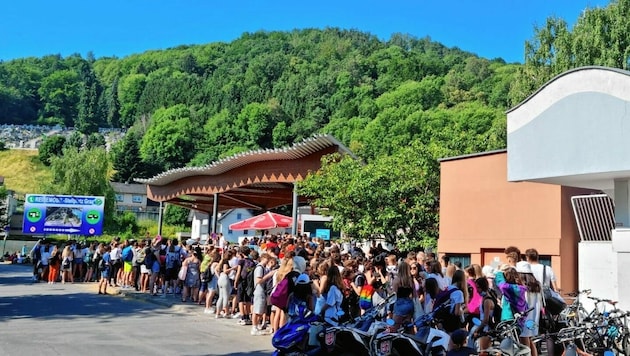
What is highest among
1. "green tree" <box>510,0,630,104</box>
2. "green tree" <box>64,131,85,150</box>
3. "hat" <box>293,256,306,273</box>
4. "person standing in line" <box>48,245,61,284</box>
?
"green tree" <box>64,131,85,150</box>

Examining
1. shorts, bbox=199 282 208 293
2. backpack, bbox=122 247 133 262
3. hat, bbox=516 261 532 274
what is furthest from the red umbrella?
hat, bbox=516 261 532 274

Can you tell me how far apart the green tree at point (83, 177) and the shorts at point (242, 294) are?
63369 mm

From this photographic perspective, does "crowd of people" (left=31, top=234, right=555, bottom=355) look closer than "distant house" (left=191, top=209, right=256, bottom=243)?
Yes

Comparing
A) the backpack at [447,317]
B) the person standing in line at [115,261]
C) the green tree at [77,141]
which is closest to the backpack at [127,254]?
the person standing in line at [115,261]

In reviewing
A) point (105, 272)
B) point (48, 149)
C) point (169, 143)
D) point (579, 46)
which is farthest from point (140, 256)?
point (48, 149)

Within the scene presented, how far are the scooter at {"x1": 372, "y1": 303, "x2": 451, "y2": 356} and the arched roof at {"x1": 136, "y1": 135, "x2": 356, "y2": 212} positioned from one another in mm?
17463

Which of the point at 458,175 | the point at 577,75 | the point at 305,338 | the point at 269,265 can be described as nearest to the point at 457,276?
the point at 305,338

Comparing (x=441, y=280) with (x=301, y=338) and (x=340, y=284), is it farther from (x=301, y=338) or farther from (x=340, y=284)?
(x=301, y=338)

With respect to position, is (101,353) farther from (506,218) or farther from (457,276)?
(506,218)

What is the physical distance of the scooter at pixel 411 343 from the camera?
7.54 metres

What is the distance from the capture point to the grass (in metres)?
122

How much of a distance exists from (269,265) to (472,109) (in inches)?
2550

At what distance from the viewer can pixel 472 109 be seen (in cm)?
7462

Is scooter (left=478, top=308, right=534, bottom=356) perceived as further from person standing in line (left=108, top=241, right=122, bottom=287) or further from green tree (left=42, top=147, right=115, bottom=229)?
green tree (left=42, top=147, right=115, bottom=229)
